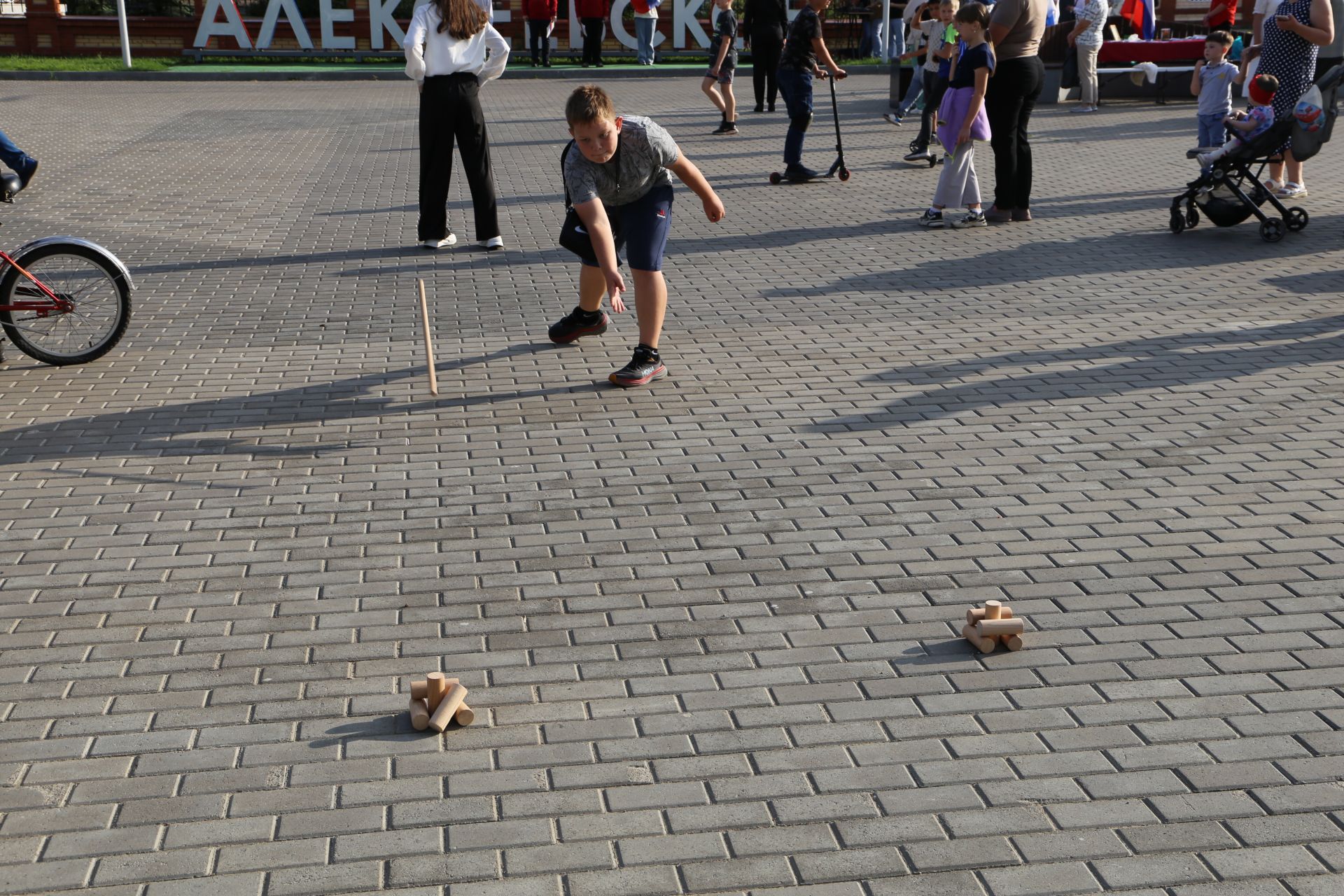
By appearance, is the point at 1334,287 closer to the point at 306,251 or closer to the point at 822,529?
the point at 822,529

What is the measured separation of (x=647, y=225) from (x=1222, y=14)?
775 inches

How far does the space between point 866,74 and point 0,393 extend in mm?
23209

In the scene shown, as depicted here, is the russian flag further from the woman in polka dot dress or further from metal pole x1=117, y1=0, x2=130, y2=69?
metal pole x1=117, y1=0, x2=130, y2=69

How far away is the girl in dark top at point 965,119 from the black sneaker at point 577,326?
4311 millimetres

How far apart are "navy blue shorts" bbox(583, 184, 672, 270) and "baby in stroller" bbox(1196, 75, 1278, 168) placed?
18.3ft

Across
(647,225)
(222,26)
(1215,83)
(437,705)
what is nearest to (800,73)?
(1215,83)

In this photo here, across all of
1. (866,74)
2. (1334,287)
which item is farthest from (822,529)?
(866,74)

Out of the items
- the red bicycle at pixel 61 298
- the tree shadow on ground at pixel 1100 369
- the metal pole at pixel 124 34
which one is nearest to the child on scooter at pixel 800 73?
the tree shadow on ground at pixel 1100 369

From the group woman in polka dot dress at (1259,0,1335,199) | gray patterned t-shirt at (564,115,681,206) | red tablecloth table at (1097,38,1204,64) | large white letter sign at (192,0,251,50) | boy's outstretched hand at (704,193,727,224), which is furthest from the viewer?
large white letter sign at (192,0,251,50)

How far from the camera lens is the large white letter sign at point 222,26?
29656mm

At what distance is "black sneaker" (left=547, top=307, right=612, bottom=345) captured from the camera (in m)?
7.88

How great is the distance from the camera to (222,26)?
30.0 meters

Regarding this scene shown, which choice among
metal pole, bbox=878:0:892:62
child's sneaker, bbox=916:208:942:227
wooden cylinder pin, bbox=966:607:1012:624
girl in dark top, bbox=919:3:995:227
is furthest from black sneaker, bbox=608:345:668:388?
metal pole, bbox=878:0:892:62

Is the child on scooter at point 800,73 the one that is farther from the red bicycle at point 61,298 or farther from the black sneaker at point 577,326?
the red bicycle at point 61,298
